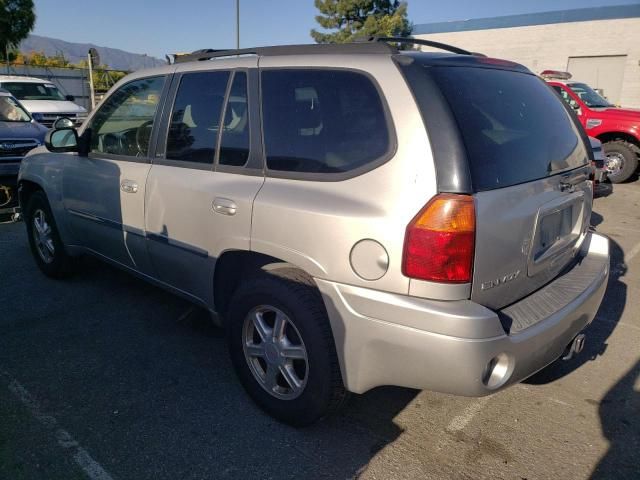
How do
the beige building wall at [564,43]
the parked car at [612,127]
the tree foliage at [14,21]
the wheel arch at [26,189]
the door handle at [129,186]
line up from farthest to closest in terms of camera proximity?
the tree foliage at [14,21] < the beige building wall at [564,43] < the parked car at [612,127] < the wheel arch at [26,189] < the door handle at [129,186]

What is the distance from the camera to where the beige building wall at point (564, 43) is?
24.8 m

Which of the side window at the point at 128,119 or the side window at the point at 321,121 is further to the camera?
the side window at the point at 128,119

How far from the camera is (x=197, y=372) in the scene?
3.22 meters

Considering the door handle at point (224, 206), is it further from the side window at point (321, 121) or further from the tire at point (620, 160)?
the tire at point (620, 160)

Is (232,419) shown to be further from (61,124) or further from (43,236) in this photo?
(43,236)

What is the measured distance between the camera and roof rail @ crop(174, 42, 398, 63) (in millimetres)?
2406

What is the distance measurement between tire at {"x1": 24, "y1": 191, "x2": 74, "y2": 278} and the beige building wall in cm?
2744

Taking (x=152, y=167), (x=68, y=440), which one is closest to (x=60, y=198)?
(x=152, y=167)

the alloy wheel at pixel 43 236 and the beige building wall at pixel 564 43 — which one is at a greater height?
the beige building wall at pixel 564 43

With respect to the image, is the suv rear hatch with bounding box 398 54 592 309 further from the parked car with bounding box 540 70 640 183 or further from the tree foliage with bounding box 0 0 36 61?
the tree foliage with bounding box 0 0 36 61

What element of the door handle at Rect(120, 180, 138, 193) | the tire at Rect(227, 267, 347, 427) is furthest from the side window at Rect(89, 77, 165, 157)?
the tire at Rect(227, 267, 347, 427)

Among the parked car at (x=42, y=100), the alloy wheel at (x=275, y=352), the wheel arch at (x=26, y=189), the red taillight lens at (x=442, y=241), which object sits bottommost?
the alloy wheel at (x=275, y=352)

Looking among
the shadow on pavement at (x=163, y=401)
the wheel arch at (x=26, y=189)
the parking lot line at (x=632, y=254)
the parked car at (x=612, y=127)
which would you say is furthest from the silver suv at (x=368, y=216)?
the parked car at (x=612, y=127)

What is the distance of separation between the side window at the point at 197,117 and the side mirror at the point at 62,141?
1.14m
